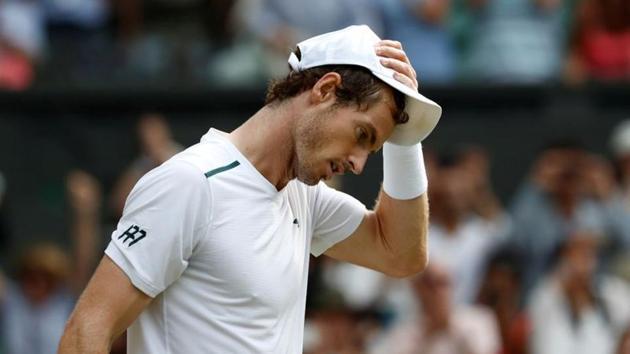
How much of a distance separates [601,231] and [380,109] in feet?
16.1

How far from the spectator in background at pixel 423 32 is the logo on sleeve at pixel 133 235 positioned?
20.4 ft

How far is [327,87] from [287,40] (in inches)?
235

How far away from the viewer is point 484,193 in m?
8.83

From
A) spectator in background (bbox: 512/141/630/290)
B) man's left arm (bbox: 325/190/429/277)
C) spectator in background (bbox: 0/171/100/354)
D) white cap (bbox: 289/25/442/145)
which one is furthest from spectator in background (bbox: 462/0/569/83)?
white cap (bbox: 289/25/442/145)

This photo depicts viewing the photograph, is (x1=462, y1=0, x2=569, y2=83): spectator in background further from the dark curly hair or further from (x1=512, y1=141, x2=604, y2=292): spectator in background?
the dark curly hair

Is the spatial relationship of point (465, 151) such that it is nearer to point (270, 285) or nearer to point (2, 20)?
point (2, 20)

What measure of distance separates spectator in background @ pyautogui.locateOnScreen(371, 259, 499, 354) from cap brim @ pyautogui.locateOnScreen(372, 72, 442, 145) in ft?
11.5

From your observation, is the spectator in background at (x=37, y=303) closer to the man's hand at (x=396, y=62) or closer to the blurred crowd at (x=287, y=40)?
the blurred crowd at (x=287, y=40)

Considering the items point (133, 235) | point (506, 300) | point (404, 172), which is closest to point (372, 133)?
point (404, 172)

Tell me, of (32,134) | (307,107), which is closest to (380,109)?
(307,107)

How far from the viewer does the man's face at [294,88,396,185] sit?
3.63 meters

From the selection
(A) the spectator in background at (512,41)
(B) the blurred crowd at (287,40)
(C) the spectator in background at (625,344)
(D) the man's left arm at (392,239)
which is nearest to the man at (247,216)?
(D) the man's left arm at (392,239)

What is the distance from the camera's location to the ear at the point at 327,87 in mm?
3646

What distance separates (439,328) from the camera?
7363 mm
